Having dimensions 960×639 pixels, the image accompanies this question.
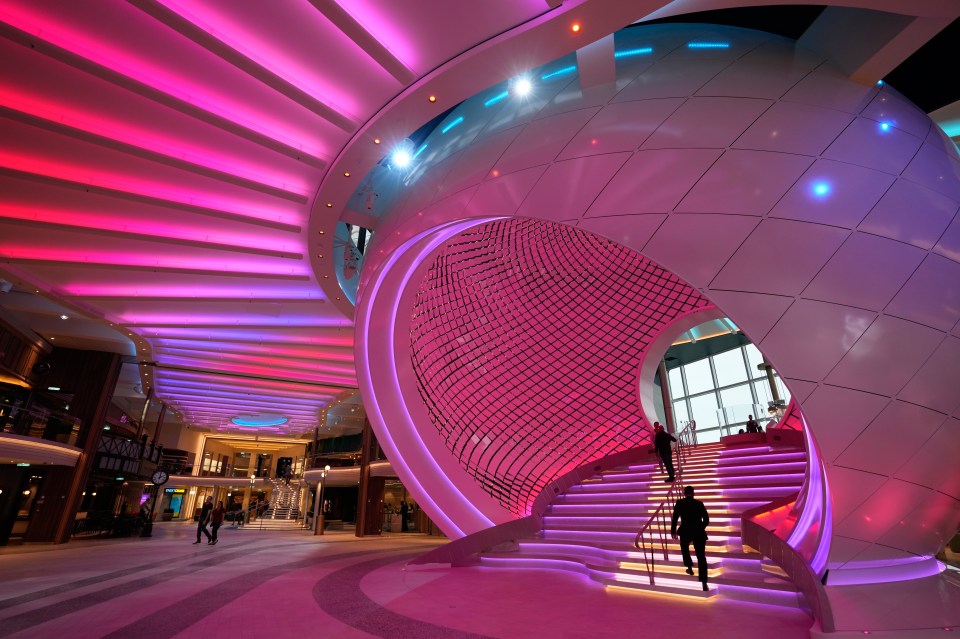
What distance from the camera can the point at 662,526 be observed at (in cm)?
714

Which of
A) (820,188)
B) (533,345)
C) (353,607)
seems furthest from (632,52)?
(533,345)

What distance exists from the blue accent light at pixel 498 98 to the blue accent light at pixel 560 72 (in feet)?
1.83

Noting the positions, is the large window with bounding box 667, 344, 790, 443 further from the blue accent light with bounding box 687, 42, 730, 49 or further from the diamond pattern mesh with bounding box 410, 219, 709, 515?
the blue accent light with bounding box 687, 42, 730, 49

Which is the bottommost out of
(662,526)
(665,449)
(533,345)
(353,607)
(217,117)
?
(353,607)

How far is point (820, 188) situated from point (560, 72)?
3448 mm

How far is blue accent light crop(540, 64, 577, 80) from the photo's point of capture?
20.1 feet

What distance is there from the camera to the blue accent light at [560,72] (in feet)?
20.1

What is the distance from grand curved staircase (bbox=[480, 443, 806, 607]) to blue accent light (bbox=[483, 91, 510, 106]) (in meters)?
6.38

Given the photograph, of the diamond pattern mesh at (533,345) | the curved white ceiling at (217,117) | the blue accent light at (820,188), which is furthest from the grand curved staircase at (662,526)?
the curved white ceiling at (217,117)

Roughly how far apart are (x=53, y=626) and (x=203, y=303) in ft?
31.6

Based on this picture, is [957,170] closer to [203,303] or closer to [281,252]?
[281,252]

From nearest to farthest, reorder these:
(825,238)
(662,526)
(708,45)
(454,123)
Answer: (825,238), (708,45), (662,526), (454,123)

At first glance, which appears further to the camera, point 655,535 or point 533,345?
point 533,345

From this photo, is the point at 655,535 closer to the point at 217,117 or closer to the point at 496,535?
the point at 496,535
